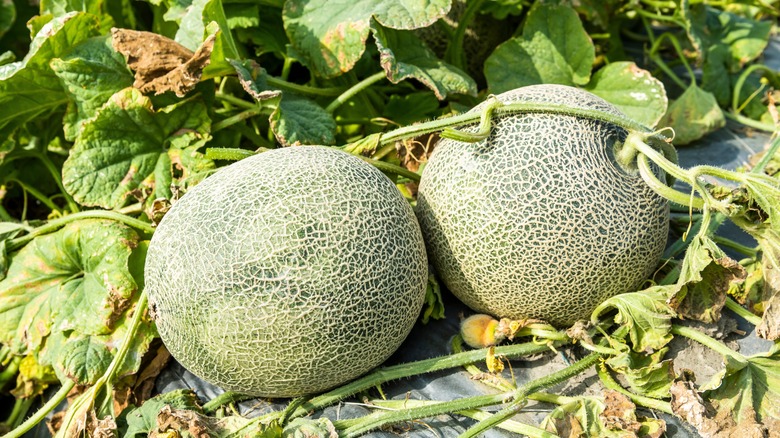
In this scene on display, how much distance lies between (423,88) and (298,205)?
132 cm

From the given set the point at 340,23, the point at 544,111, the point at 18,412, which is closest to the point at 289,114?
the point at 340,23

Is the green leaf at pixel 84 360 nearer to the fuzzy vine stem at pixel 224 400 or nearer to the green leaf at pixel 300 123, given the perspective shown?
the fuzzy vine stem at pixel 224 400

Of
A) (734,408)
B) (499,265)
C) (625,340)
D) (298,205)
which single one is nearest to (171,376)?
(298,205)

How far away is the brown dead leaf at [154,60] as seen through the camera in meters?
2.03

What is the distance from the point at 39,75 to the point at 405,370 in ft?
5.07

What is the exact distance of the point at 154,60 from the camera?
2.06m

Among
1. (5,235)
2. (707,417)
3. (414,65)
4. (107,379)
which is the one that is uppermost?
(414,65)

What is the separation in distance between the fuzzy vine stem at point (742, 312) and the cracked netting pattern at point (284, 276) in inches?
36.4

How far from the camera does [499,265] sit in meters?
1.76

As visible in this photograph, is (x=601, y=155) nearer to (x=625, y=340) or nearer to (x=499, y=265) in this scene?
(x=499, y=265)

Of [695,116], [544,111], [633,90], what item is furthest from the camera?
[695,116]

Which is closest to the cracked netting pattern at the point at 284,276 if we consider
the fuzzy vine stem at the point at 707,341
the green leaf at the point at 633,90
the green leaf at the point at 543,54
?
the fuzzy vine stem at the point at 707,341

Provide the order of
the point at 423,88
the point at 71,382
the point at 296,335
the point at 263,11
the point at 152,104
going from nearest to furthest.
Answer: the point at 296,335
the point at 71,382
the point at 152,104
the point at 263,11
the point at 423,88

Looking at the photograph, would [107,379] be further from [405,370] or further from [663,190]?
[663,190]
